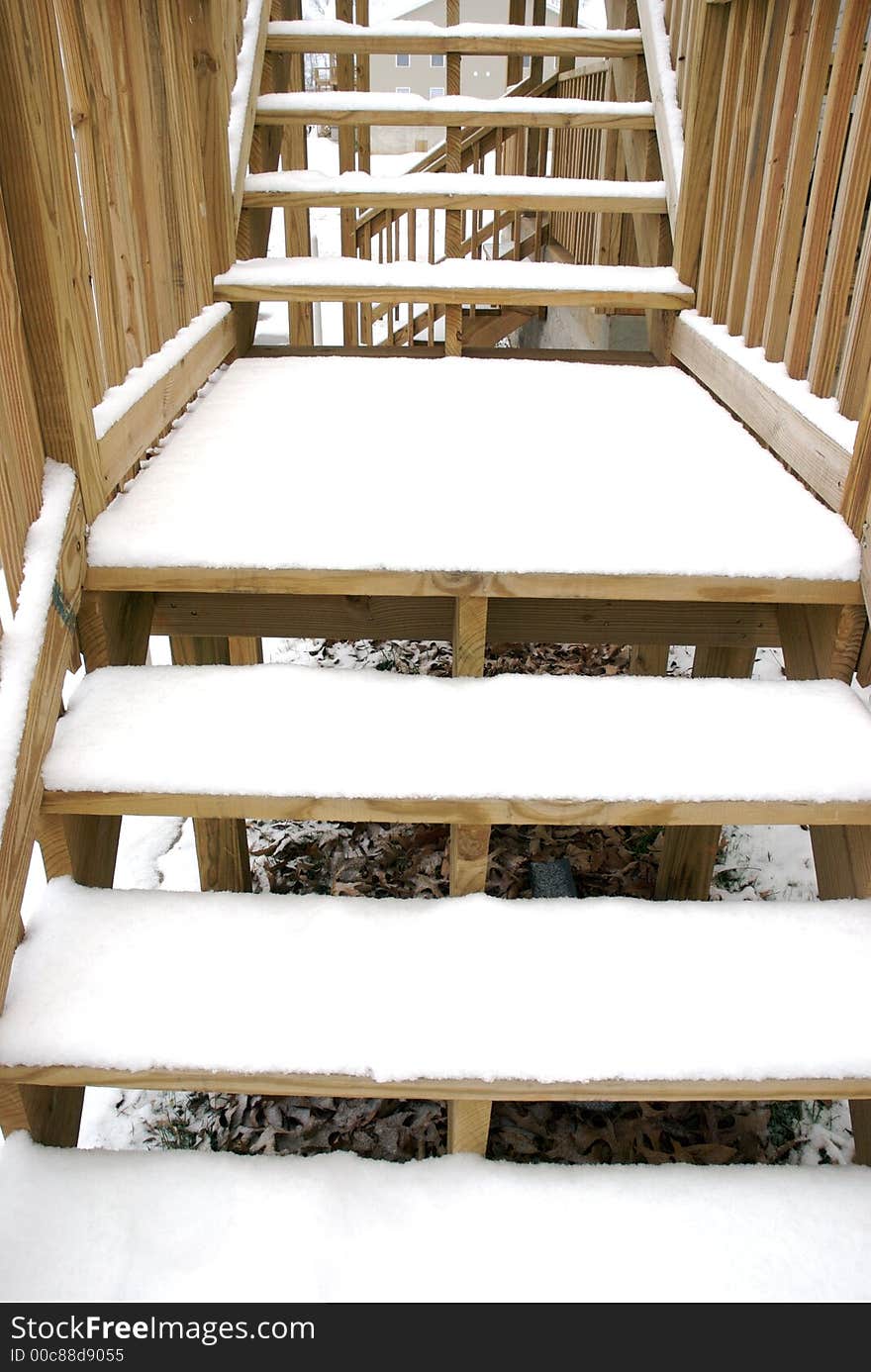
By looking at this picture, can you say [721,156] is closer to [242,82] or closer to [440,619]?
[242,82]

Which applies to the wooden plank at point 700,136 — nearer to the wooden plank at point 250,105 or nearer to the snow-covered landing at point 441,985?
the wooden plank at point 250,105

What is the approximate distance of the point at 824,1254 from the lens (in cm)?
130

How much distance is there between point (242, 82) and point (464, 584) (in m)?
2.55

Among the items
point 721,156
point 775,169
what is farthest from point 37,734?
point 721,156

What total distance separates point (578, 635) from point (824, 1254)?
116cm

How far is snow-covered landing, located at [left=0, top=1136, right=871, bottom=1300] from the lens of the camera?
1266 mm

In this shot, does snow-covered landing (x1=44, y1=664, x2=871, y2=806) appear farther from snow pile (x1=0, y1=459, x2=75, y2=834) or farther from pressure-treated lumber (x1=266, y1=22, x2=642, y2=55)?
pressure-treated lumber (x1=266, y1=22, x2=642, y2=55)

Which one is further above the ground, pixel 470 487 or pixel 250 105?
pixel 250 105

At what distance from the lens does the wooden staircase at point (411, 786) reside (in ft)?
4.39

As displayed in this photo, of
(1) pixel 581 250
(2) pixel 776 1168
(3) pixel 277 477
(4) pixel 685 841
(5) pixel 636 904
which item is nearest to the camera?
(2) pixel 776 1168

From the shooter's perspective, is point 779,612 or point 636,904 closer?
point 636,904

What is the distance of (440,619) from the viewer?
1.95 metres
